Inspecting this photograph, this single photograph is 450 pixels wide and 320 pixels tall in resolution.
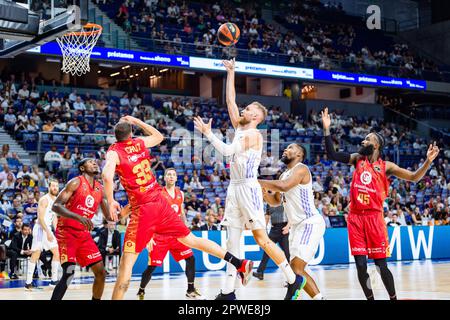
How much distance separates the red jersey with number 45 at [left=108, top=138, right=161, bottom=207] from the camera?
6727mm

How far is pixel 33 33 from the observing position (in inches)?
366

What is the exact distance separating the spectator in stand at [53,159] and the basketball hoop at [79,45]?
426cm

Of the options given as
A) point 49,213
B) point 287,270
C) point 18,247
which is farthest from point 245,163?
point 18,247

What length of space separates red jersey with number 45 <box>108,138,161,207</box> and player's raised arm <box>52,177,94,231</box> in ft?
1.78

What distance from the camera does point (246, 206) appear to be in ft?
24.0

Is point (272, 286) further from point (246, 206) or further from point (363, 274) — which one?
point (246, 206)

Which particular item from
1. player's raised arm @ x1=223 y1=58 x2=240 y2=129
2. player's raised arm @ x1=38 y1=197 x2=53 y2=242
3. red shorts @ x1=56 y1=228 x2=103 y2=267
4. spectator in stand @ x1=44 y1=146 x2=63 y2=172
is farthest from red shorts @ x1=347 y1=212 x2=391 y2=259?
spectator in stand @ x1=44 y1=146 x2=63 y2=172

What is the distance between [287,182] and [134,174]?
5.70 ft

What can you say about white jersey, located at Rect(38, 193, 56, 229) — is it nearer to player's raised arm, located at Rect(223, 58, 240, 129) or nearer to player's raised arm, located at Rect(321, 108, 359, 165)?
player's raised arm, located at Rect(223, 58, 240, 129)

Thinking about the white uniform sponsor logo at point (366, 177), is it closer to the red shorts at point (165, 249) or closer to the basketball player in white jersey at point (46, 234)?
the red shorts at point (165, 249)

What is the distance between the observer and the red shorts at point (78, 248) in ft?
23.4
